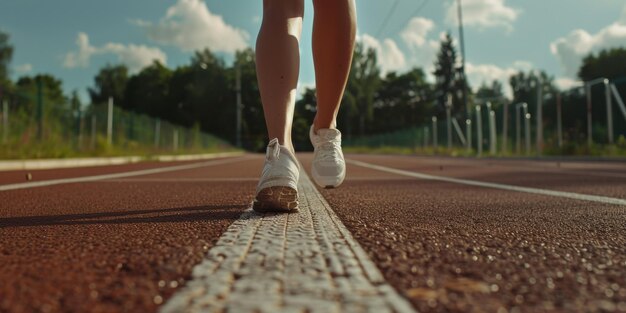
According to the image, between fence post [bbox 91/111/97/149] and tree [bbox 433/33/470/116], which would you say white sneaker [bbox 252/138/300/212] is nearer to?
fence post [bbox 91/111/97/149]

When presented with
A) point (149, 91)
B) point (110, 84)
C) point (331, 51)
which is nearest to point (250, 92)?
point (149, 91)

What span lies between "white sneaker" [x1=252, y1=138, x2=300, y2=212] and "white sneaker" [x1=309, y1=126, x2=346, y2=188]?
32 centimetres

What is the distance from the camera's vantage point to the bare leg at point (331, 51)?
2336 mm

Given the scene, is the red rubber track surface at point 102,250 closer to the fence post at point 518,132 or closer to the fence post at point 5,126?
the fence post at point 5,126

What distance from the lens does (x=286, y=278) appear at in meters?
0.88

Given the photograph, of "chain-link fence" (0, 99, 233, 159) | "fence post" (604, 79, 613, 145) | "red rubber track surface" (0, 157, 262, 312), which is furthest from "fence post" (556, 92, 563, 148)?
"red rubber track surface" (0, 157, 262, 312)

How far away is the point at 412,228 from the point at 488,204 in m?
0.92

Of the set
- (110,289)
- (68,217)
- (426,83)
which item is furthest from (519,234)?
(426,83)

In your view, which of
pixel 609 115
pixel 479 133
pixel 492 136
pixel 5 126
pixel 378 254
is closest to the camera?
pixel 378 254

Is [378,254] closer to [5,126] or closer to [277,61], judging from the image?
[277,61]

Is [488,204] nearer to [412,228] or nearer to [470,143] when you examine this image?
[412,228]

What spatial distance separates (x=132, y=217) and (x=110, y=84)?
87.5 meters

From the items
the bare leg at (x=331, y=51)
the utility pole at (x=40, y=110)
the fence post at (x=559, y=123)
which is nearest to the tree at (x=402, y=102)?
the fence post at (x=559, y=123)

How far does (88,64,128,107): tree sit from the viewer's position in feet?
268
